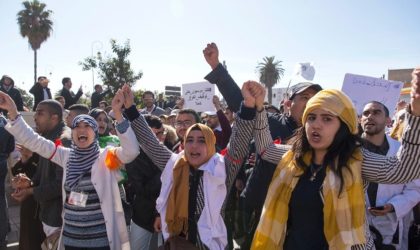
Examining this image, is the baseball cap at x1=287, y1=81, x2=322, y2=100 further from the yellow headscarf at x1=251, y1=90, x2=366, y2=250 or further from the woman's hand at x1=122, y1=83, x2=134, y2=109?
the woman's hand at x1=122, y1=83, x2=134, y2=109

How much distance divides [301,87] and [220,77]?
63cm

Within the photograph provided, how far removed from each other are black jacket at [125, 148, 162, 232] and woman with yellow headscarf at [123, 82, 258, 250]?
0.77m

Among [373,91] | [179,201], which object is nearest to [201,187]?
[179,201]

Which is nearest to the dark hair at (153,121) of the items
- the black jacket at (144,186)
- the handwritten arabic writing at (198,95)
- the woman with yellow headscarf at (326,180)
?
the black jacket at (144,186)

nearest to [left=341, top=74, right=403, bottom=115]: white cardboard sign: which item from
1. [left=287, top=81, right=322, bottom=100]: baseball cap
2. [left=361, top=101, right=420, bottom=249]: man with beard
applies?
[left=361, top=101, right=420, bottom=249]: man with beard

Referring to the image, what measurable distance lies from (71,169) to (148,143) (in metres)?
0.79

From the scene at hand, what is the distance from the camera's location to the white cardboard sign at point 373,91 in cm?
423

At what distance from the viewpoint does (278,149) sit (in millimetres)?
2500

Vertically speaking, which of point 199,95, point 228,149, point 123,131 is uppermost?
point 199,95

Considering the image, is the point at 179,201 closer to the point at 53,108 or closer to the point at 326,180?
the point at 326,180

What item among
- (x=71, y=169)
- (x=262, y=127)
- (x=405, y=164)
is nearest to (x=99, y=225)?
(x=71, y=169)

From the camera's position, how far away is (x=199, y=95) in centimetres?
704

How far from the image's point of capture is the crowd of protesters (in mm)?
2094

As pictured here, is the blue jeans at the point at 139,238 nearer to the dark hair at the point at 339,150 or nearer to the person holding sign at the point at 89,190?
the person holding sign at the point at 89,190
